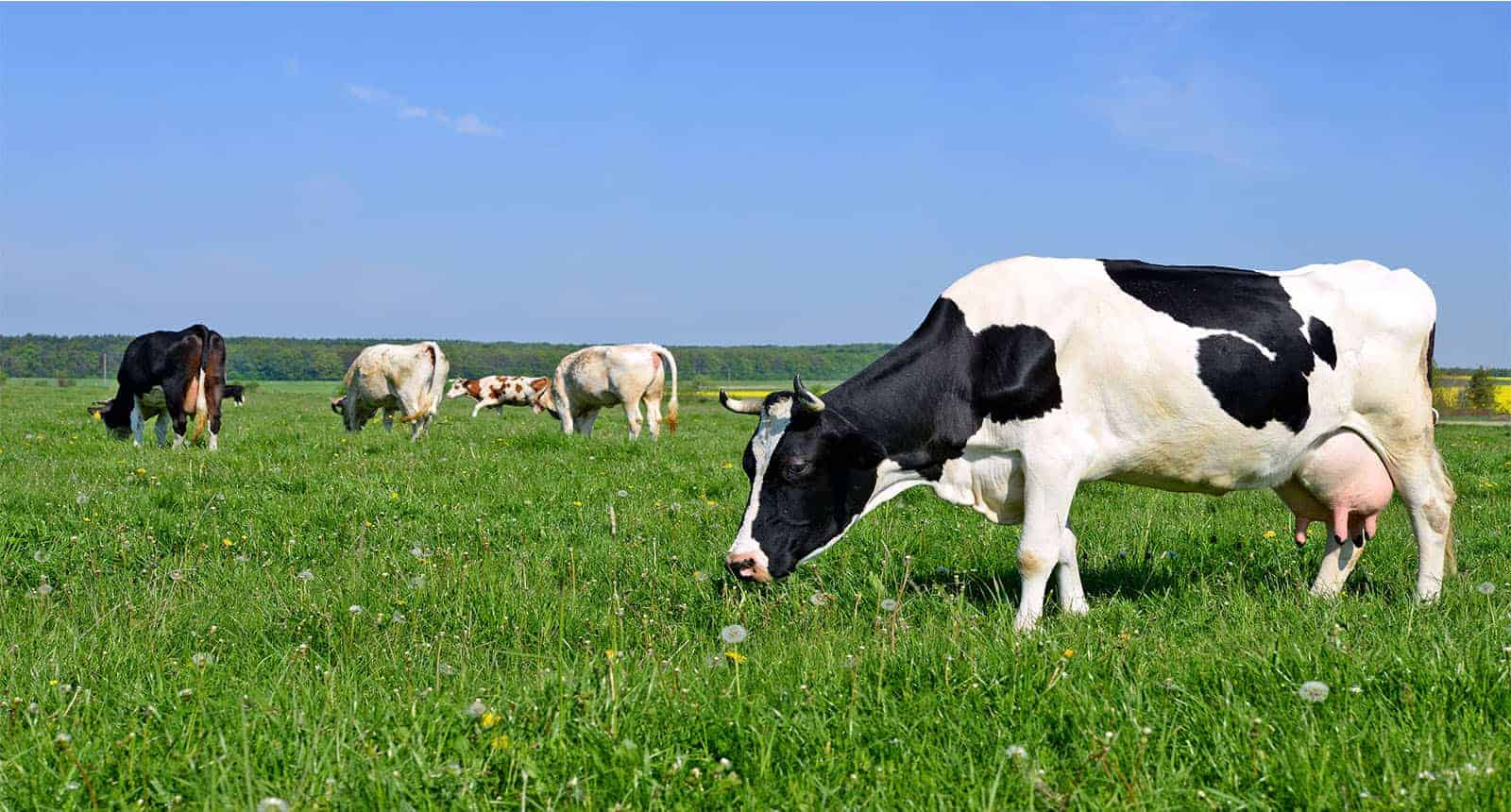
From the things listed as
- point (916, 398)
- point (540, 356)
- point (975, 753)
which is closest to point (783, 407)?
point (916, 398)

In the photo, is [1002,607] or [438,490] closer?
[1002,607]

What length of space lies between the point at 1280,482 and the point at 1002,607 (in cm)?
205

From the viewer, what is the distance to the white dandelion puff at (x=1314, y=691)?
350cm

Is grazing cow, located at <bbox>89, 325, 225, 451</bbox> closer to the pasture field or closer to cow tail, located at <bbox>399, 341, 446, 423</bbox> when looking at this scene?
cow tail, located at <bbox>399, 341, 446, 423</bbox>

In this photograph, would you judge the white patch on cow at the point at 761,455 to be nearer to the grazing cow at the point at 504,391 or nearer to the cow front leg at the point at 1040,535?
the cow front leg at the point at 1040,535

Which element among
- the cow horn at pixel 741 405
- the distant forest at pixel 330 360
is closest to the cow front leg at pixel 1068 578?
the cow horn at pixel 741 405

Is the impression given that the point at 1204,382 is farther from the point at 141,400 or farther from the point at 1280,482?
the point at 141,400

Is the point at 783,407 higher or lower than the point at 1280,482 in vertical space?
higher

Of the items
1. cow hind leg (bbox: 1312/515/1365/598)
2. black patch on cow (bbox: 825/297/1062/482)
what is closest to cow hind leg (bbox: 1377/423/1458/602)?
cow hind leg (bbox: 1312/515/1365/598)

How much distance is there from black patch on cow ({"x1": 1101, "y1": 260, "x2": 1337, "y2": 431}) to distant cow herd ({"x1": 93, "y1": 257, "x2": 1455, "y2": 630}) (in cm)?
1

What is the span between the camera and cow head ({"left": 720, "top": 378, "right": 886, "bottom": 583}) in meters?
5.54

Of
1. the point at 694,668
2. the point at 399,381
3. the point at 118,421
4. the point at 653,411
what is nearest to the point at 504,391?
the point at 653,411

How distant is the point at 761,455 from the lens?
5.58 metres

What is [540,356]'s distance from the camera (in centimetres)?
11631
